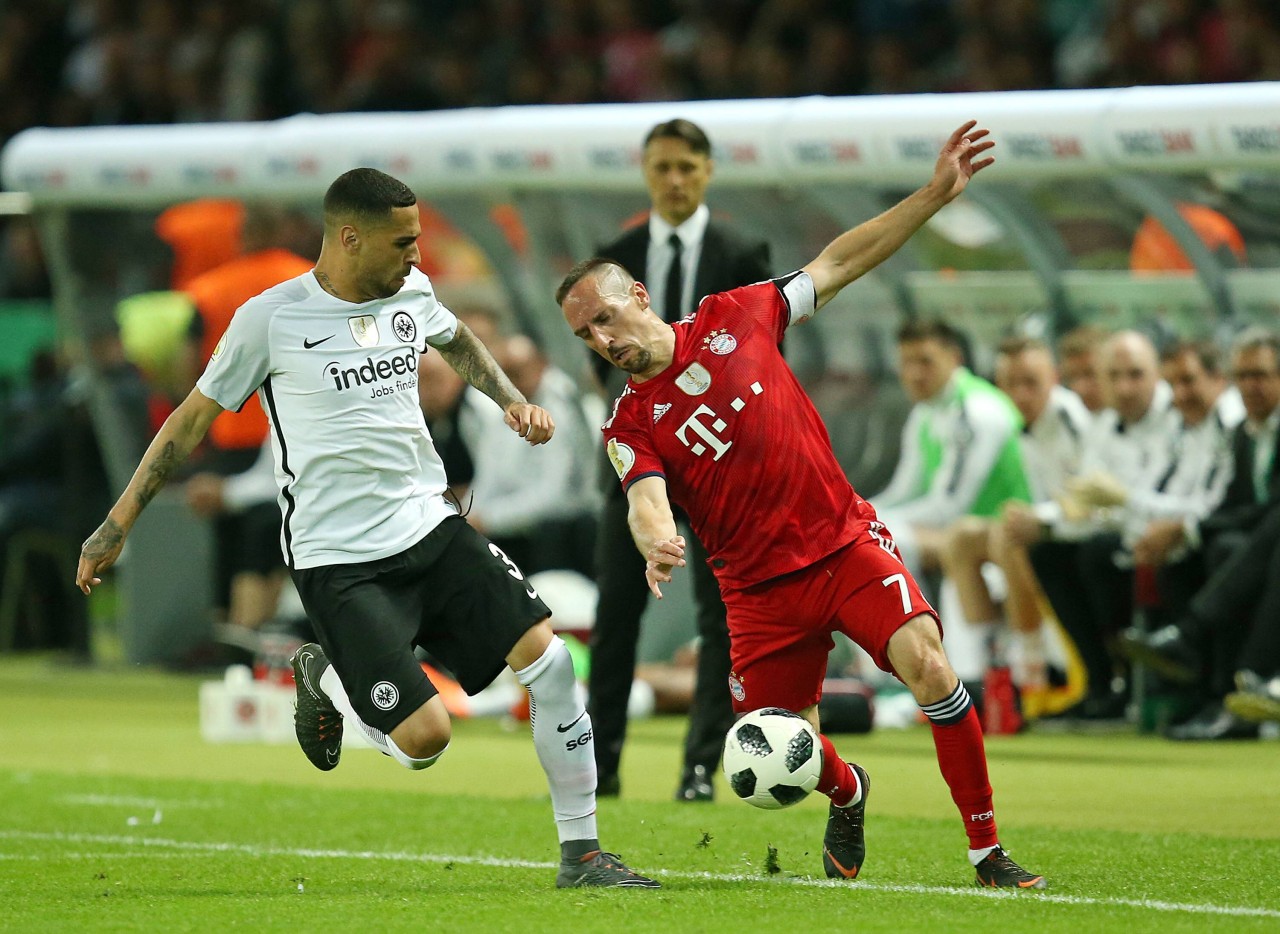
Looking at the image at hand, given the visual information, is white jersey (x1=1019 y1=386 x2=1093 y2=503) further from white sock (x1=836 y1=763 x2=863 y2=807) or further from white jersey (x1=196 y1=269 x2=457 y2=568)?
white jersey (x1=196 y1=269 x2=457 y2=568)

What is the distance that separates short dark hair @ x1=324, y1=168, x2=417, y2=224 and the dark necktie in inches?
97.6

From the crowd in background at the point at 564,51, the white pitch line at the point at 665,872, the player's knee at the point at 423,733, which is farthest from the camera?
the crowd in background at the point at 564,51

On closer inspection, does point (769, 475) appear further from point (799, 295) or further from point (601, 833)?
point (601, 833)

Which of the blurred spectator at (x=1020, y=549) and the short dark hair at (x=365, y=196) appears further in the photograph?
the blurred spectator at (x=1020, y=549)

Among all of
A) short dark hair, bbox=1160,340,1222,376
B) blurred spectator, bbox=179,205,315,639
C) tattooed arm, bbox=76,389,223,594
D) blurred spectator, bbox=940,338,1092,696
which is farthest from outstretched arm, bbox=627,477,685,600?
blurred spectator, bbox=179,205,315,639

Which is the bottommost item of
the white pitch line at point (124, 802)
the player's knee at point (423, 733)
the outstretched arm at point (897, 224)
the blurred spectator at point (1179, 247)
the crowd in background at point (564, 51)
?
the white pitch line at point (124, 802)

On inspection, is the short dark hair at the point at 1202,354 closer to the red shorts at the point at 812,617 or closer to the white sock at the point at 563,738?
the red shorts at the point at 812,617

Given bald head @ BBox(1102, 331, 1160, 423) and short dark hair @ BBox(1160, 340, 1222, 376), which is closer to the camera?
short dark hair @ BBox(1160, 340, 1222, 376)

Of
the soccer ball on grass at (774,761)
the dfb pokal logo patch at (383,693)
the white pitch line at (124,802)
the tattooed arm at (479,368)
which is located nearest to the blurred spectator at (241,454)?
the white pitch line at (124,802)

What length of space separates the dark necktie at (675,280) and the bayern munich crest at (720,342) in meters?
2.21

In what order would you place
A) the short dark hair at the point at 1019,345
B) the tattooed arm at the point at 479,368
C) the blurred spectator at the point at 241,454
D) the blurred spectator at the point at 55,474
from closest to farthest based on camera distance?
the tattooed arm at the point at 479,368 → the short dark hair at the point at 1019,345 → the blurred spectator at the point at 241,454 → the blurred spectator at the point at 55,474

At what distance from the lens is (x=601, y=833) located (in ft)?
25.6

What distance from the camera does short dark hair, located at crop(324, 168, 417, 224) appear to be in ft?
21.0

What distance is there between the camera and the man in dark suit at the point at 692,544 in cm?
870
